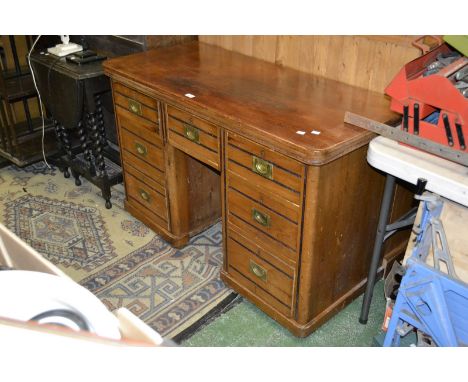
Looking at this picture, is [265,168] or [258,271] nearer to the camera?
[265,168]

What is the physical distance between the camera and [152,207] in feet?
8.89

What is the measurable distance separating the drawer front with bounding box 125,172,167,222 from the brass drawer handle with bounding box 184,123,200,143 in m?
0.50

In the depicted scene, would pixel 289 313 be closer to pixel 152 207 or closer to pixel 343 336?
pixel 343 336

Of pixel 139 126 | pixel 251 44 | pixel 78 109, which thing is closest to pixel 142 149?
pixel 139 126

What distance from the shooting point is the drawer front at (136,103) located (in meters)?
2.33

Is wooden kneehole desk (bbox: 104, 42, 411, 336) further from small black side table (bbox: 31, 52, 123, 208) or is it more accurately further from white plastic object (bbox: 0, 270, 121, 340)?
white plastic object (bbox: 0, 270, 121, 340)

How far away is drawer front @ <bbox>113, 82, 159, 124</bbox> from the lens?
7.66 feet

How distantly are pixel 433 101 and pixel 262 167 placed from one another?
24.3 inches

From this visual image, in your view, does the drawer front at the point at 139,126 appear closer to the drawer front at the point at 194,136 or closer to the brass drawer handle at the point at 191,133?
the drawer front at the point at 194,136

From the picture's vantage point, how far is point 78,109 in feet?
8.96

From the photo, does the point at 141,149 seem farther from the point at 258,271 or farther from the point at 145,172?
the point at 258,271

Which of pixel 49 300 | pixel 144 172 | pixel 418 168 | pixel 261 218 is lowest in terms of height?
pixel 144 172

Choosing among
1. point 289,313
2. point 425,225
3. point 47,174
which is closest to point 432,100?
point 425,225

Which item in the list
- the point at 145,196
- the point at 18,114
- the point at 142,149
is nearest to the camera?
the point at 142,149
